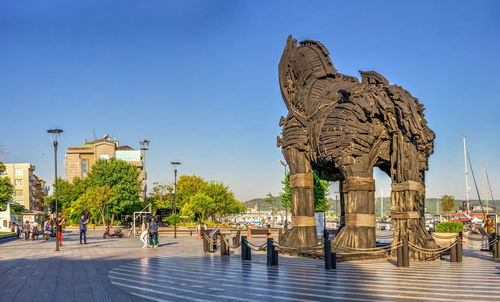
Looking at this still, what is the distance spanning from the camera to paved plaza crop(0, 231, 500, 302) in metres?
11.8

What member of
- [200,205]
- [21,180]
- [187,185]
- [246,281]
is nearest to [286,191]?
[200,205]

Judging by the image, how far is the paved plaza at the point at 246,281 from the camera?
1183 centimetres

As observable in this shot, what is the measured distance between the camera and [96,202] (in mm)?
70188

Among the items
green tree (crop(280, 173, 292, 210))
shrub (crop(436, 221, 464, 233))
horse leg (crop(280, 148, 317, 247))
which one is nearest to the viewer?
horse leg (crop(280, 148, 317, 247))

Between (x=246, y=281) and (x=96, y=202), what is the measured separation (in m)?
59.8

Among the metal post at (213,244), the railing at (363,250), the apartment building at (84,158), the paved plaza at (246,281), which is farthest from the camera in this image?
the apartment building at (84,158)

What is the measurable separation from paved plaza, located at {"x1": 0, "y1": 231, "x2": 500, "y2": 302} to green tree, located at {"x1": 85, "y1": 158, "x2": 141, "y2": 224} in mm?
52950

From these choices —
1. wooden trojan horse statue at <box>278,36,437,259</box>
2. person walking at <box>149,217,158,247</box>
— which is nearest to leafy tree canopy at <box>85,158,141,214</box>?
person walking at <box>149,217,158,247</box>

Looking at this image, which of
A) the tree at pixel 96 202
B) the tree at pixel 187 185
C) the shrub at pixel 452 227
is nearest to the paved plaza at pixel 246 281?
the shrub at pixel 452 227

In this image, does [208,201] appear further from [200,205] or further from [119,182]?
[119,182]

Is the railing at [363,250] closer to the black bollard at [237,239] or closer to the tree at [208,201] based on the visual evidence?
the black bollard at [237,239]

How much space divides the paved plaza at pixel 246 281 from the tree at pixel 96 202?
51.1m

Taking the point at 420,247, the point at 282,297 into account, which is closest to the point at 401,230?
the point at 420,247

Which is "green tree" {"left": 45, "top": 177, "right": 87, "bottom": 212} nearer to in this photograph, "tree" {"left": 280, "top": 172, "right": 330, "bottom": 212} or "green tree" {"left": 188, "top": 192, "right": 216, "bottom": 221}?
"green tree" {"left": 188, "top": 192, "right": 216, "bottom": 221}
